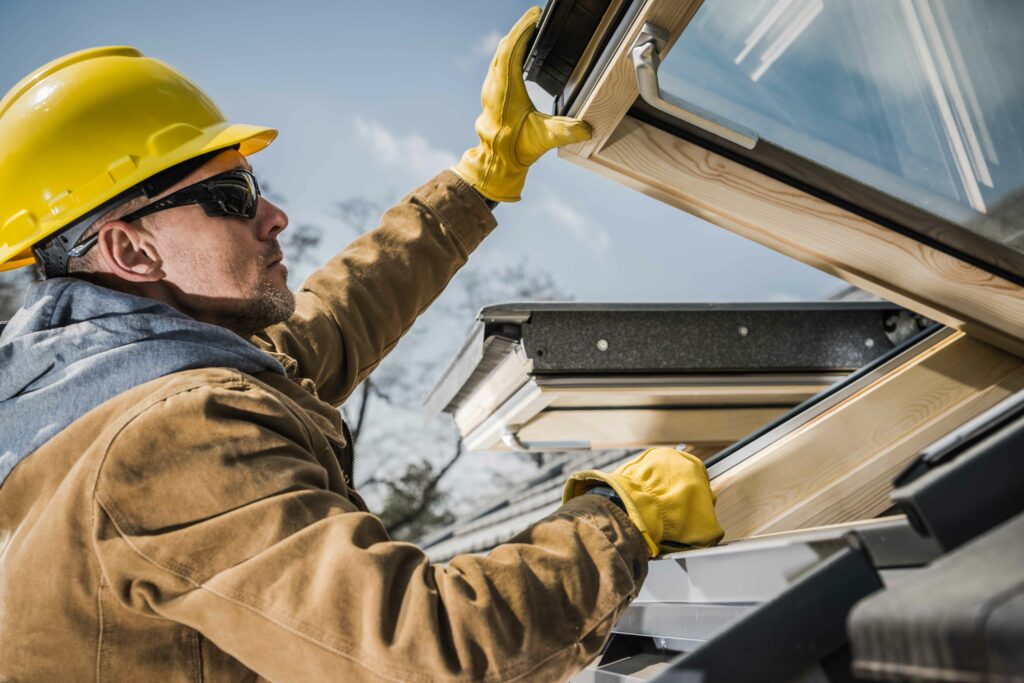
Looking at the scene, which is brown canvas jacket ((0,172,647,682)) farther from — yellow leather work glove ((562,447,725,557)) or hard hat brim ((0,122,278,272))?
hard hat brim ((0,122,278,272))

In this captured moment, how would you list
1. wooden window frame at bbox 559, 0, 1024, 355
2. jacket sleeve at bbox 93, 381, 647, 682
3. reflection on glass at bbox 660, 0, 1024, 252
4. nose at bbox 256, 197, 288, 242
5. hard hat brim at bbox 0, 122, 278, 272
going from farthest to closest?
nose at bbox 256, 197, 288, 242 → hard hat brim at bbox 0, 122, 278, 272 → wooden window frame at bbox 559, 0, 1024, 355 → reflection on glass at bbox 660, 0, 1024, 252 → jacket sleeve at bbox 93, 381, 647, 682

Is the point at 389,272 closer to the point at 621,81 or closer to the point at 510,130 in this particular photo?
the point at 510,130

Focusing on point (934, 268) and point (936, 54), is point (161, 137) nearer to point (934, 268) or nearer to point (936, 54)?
point (936, 54)

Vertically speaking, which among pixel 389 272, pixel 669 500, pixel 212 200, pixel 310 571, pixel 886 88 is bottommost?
pixel 389 272

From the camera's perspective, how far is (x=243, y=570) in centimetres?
126

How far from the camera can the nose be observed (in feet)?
6.38

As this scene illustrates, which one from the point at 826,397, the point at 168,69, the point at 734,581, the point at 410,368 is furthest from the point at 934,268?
the point at 410,368

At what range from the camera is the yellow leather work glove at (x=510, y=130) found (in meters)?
1.89

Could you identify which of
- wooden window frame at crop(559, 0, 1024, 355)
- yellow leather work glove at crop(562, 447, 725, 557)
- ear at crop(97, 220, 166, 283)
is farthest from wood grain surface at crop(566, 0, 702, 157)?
ear at crop(97, 220, 166, 283)

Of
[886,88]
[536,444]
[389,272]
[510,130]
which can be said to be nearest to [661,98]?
[886,88]

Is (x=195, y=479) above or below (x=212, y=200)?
below

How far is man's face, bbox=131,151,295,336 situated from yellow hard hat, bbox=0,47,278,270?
0.08 m

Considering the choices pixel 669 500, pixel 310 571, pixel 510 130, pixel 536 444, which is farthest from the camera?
pixel 536 444

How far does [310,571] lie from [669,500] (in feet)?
1.94
